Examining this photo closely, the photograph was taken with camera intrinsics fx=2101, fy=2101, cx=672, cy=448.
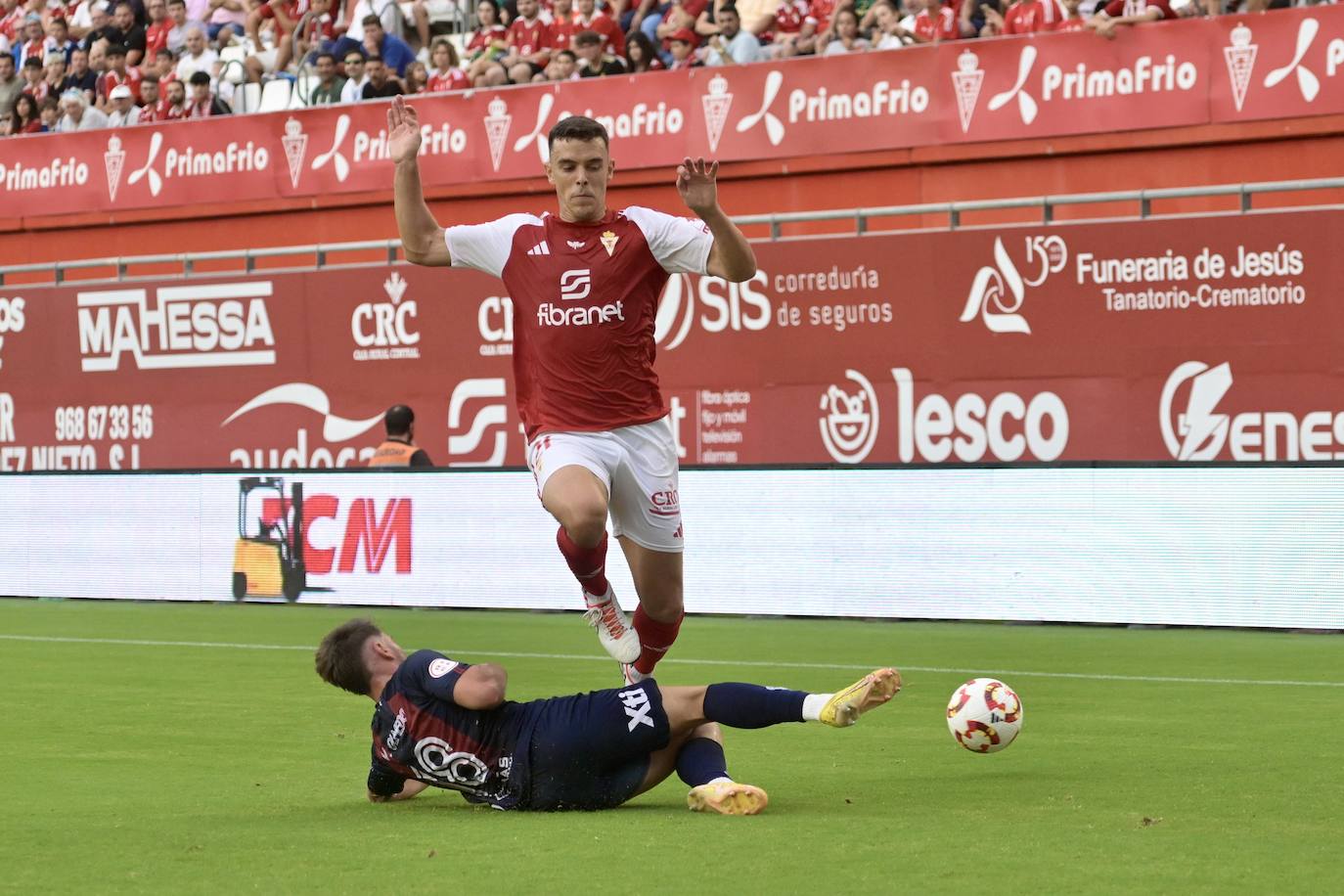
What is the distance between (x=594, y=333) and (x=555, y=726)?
2230mm

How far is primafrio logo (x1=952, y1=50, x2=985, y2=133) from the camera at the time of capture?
19.9 metres

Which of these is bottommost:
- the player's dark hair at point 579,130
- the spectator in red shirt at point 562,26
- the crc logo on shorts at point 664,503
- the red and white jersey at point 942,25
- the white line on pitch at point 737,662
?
the white line on pitch at point 737,662

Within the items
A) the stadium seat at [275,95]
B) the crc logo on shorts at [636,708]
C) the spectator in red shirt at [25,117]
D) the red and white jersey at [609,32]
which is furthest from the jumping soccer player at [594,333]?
the spectator in red shirt at [25,117]

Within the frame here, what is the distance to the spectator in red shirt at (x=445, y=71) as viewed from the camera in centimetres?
2386

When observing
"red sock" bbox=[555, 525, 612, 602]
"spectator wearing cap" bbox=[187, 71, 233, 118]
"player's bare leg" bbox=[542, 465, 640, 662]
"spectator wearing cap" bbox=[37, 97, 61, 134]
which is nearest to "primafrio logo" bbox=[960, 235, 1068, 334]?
"player's bare leg" bbox=[542, 465, 640, 662]

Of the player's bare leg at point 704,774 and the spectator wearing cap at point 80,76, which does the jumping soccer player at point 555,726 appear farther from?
the spectator wearing cap at point 80,76

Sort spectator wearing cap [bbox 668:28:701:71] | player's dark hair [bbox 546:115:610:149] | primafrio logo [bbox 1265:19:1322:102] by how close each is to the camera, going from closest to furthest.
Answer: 1. player's dark hair [bbox 546:115:610:149]
2. primafrio logo [bbox 1265:19:1322:102]
3. spectator wearing cap [bbox 668:28:701:71]

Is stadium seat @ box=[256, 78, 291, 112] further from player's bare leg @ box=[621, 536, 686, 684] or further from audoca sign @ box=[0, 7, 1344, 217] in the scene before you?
player's bare leg @ box=[621, 536, 686, 684]

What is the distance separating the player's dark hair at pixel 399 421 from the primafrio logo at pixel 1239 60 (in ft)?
25.7

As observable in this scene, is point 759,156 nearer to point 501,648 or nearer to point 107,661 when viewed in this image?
point 501,648

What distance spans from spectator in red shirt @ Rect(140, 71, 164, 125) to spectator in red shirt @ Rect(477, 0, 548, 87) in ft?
17.7

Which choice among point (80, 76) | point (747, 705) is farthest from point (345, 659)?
point (80, 76)

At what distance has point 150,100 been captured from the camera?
27062 millimetres

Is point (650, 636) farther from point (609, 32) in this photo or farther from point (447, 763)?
point (609, 32)
